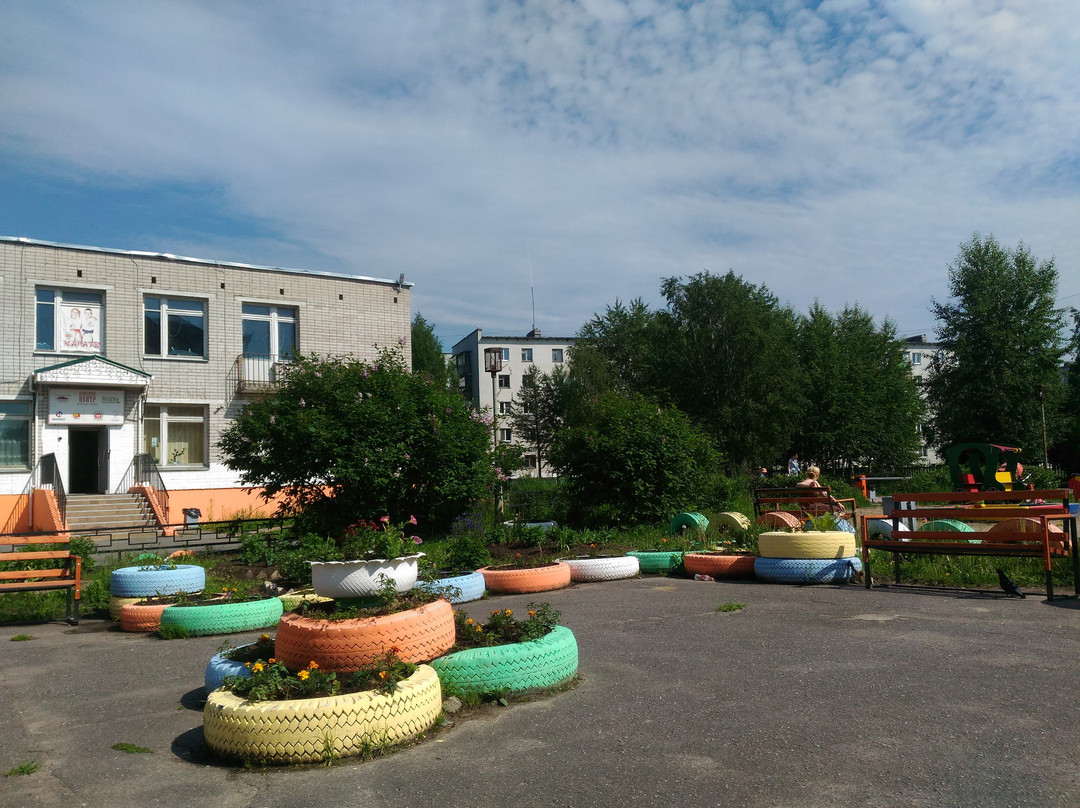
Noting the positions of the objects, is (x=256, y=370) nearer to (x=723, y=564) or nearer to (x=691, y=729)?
(x=723, y=564)

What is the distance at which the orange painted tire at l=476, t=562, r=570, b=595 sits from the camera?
428 inches

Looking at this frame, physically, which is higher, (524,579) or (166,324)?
(166,324)

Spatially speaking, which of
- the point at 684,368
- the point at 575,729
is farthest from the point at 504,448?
the point at 684,368

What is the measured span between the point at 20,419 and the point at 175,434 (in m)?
4.29

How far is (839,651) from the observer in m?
6.55

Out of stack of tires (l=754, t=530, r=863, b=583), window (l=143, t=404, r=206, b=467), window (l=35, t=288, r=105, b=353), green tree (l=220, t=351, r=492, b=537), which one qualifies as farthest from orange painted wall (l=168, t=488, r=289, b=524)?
stack of tires (l=754, t=530, r=863, b=583)

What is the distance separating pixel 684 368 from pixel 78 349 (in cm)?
2998

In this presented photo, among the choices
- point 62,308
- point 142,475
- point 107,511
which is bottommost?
point 107,511

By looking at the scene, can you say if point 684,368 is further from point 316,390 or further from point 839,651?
point 839,651

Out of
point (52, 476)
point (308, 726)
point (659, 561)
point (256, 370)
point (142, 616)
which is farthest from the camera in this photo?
point (256, 370)

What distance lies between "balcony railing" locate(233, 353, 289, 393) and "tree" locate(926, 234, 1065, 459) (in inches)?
1373

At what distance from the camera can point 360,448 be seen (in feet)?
51.4

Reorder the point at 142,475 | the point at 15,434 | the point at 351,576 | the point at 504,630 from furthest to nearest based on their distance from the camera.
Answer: the point at 142,475, the point at 15,434, the point at 504,630, the point at 351,576

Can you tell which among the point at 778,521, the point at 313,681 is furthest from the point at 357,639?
the point at 778,521
